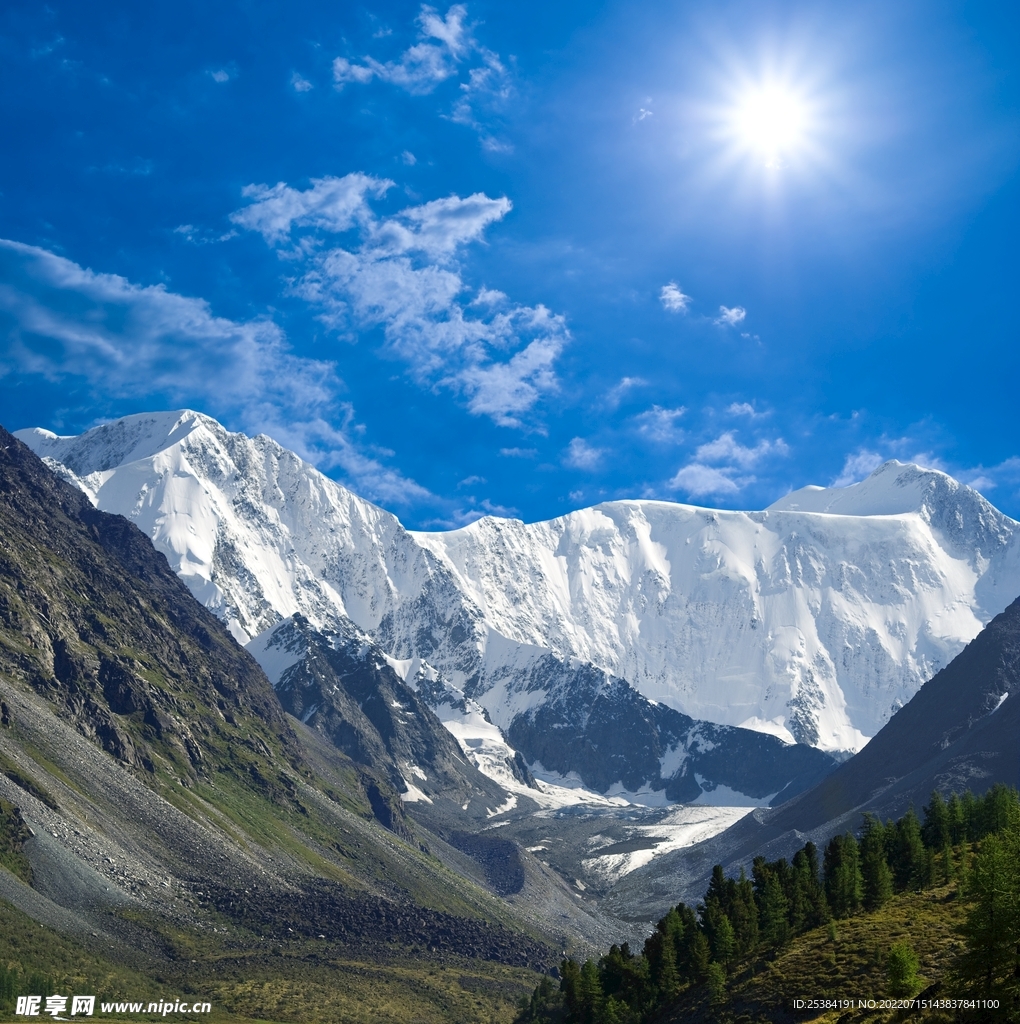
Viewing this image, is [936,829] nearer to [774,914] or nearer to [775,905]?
[775,905]

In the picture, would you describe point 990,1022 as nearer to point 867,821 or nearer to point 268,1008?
point 867,821

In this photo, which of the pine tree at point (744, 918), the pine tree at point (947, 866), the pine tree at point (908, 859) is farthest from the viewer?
the pine tree at point (908, 859)

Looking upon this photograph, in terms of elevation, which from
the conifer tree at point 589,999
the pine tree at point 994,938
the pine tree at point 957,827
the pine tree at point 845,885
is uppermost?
the pine tree at point 957,827

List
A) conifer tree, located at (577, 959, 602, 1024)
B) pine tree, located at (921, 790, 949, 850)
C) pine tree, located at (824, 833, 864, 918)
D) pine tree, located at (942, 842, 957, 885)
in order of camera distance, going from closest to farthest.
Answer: pine tree, located at (824, 833, 864, 918) < pine tree, located at (942, 842, 957, 885) < conifer tree, located at (577, 959, 602, 1024) < pine tree, located at (921, 790, 949, 850)

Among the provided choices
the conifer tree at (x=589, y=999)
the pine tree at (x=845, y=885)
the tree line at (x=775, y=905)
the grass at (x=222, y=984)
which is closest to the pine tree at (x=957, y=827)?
the tree line at (x=775, y=905)

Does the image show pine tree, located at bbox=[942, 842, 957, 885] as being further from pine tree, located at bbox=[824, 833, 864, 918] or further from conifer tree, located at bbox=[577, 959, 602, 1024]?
conifer tree, located at bbox=[577, 959, 602, 1024]

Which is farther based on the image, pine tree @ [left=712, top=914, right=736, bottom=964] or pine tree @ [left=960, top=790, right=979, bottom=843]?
pine tree @ [left=960, top=790, right=979, bottom=843]

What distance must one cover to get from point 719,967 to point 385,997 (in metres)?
92.8

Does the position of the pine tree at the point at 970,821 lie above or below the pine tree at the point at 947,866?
above

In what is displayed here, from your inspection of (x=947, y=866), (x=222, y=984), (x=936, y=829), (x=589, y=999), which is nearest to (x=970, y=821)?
(x=936, y=829)

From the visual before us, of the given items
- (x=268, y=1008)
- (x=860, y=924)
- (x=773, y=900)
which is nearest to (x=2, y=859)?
(x=268, y=1008)

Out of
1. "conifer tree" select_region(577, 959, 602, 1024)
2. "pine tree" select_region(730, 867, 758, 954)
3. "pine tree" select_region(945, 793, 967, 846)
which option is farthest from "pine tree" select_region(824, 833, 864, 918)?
"conifer tree" select_region(577, 959, 602, 1024)

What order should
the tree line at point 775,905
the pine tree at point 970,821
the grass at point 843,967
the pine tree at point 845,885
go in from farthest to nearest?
the pine tree at point 970,821 < the pine tree at point 845,885 < the tree line at point 775,905 < the grass at point 843,967

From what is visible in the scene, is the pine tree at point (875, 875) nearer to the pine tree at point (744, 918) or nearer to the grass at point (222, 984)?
the pine tree at point (744, 918)
